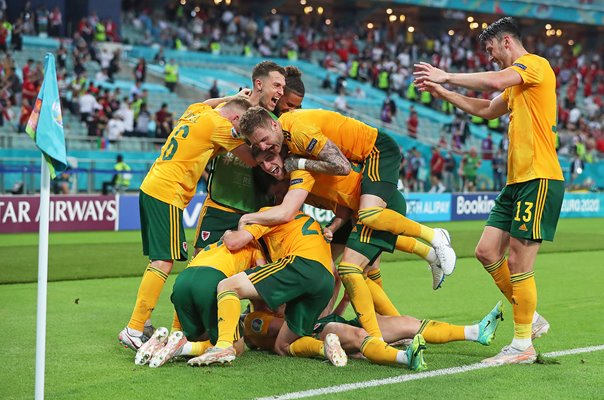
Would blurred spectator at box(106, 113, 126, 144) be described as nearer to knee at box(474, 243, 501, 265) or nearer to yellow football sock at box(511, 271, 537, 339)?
knee at box(474, 243, 501, 265)

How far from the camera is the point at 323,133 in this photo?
7582mm


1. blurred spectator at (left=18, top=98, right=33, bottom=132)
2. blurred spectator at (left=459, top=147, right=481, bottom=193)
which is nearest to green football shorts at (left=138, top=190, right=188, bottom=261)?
blurred spectator at (left=18, top=98, right=33, bottom=132)

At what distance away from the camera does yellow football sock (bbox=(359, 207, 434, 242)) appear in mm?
7359

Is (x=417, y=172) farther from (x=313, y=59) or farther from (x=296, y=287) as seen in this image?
(x=296, y=287)

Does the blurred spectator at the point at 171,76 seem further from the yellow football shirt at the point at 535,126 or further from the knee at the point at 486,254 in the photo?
the yellow football shirt at the point at 535,126

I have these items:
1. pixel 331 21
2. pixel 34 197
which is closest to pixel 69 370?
pixel 34 197

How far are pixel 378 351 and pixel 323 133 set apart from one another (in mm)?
1868

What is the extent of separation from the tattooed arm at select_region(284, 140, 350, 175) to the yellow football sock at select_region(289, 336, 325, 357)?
1.31 m

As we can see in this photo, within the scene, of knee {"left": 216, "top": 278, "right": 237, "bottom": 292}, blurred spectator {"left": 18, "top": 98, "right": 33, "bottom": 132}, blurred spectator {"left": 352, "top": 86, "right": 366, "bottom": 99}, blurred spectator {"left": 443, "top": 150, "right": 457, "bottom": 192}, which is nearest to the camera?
knee {"left": 216, "top": 278, "right": 237, "bottom": 292}

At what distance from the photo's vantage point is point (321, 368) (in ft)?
22.3

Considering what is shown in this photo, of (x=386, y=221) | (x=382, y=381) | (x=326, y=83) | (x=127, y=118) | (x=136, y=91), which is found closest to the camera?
(x=382, y=381)

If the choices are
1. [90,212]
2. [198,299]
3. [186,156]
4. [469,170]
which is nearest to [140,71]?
[90,212]

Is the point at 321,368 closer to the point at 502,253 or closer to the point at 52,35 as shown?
the point at 502,253

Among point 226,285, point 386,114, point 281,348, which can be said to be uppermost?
point 226,285
